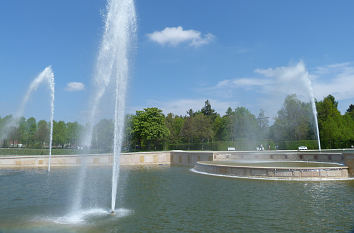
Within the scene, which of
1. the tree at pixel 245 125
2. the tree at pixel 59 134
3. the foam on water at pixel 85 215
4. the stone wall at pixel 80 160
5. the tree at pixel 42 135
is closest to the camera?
the foam on water at pixel 85 215

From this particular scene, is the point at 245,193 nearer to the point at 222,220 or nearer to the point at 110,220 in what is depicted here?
the point at 222,220

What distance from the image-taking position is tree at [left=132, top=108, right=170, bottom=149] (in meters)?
55.5

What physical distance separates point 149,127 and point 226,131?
24638 mm

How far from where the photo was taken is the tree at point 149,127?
55.5 metres

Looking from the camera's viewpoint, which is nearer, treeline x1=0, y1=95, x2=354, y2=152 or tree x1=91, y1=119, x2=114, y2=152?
tree x1=91, y1=119, x2=114, y2=152

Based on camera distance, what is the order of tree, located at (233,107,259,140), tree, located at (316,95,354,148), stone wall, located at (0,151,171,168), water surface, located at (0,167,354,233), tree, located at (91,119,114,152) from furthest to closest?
1. tree, located at (233,107,259,140)
2. tree, located at (316,95,354,148)
3. stone wall, located at (0,151,171,168)
4. tree, located at (91,119,114,152)
5. water surface, located at (0,167,354,233)

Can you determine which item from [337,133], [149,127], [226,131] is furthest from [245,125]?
[337,133]

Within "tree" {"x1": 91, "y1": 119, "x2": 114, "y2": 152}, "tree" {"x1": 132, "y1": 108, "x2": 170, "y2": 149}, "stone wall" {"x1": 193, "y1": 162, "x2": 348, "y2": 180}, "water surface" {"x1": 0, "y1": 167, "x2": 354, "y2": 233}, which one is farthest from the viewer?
"tree" {"x1": 132, "y1": 108, "x2": 170, "y2": 149}

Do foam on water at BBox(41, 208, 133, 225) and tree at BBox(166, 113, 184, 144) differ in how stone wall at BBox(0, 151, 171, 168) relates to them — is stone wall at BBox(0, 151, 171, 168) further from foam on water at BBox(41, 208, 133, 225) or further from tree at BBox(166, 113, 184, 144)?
tree at BBox(166, 113, 184, 144)

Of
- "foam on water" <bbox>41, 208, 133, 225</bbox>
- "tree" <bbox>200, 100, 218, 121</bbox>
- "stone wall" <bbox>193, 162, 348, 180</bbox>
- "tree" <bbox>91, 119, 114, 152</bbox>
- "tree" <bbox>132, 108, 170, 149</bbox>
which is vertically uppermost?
"tree" <bbox>200, 100, 218, 121</bbox>

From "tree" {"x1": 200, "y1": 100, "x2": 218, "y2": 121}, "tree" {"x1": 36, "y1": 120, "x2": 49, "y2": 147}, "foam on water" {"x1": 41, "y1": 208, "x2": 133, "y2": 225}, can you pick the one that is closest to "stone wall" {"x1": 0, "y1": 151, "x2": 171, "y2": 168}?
"foam on water" {"x1": 41, "y1": 208, "x2": 133, "y2": 225}

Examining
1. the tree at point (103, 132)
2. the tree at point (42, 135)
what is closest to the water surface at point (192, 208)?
the tree at point (103, 132)

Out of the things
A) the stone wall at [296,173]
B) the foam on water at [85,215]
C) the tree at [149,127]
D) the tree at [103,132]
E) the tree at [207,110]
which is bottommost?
the foam on water at [85,215]

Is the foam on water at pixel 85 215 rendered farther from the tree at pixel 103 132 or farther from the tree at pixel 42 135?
the tree at pixel 42 135
